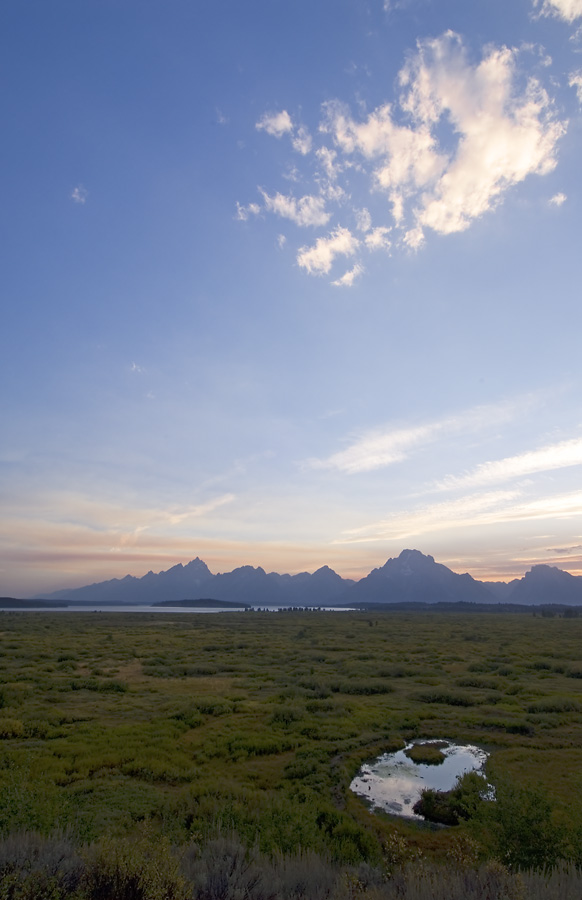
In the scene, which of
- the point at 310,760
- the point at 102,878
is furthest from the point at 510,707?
the point at 102,878

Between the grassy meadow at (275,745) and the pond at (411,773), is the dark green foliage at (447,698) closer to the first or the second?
the grassy meadow at (275,745)

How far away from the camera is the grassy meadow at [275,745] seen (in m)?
8.30

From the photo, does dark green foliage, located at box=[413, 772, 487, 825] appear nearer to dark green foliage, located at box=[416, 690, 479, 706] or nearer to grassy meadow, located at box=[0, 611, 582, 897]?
grassy meadow, located at box=[0, 611, 582, 897]

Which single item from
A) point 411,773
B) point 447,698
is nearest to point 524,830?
point 411,773

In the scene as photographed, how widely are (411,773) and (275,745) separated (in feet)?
14.3

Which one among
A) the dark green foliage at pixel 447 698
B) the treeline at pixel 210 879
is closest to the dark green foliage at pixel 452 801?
the treeline at pixel 210 879

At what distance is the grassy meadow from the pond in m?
0.49

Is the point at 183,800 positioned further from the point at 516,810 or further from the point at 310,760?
the point at 516,810

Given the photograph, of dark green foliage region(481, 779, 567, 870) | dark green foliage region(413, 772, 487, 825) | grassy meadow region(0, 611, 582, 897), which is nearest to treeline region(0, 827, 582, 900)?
grassy meadow region(0, 611, 582, 897)

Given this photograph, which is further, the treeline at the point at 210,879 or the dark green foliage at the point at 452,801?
the dark green foliage at the point at 452,801

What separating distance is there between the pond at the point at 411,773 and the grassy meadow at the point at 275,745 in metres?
0.49

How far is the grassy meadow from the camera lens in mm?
8305

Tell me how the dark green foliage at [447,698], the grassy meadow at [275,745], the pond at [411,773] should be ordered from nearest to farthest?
the grassy meadow at [275,745], the pond at [411,773], the dark green foliage at [447,698]

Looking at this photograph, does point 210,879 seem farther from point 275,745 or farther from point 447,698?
point 447,698
